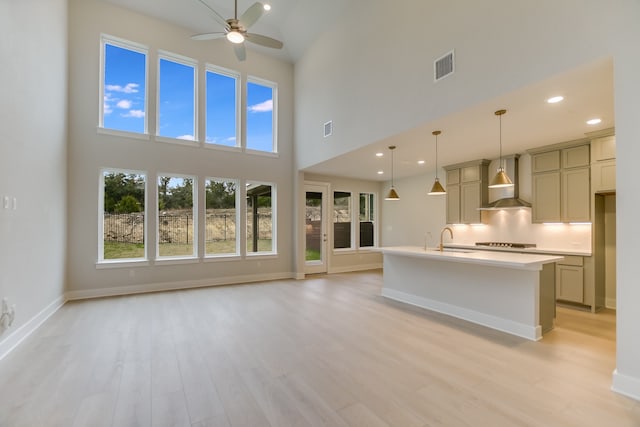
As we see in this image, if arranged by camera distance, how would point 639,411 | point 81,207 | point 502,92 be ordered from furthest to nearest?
point 81,207 → point 502,92 → point 639,411

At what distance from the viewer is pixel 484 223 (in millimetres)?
6098

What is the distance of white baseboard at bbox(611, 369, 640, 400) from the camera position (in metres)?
2.18

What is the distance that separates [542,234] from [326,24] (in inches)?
231

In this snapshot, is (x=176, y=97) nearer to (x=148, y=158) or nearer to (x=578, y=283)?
(x=148, y=158)

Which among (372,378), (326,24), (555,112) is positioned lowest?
(372,378)

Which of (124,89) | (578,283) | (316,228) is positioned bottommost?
(578,283)

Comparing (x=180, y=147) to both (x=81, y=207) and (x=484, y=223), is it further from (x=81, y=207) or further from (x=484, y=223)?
(x=484, y=223)

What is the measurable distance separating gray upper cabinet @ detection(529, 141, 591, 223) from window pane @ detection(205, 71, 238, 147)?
6.11 meters

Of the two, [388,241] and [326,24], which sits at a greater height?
[326,24]

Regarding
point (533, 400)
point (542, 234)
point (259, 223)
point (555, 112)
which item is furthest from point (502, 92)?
point (259, 223)

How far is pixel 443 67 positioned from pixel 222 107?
4.91m

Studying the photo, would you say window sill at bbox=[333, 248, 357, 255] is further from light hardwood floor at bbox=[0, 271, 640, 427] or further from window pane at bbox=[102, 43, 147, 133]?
window pane at bbox=[102, 43, 147, 133]

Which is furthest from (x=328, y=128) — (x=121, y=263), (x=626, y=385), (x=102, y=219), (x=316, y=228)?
(x=626, y=385)

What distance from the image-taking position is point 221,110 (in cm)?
669
